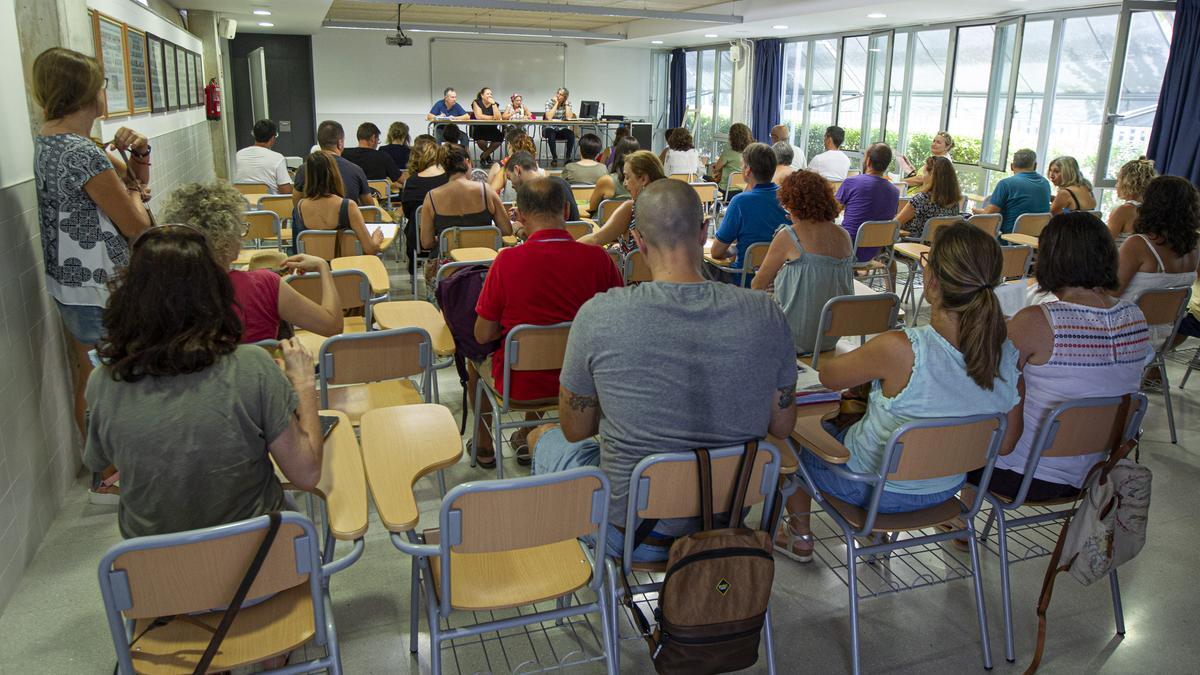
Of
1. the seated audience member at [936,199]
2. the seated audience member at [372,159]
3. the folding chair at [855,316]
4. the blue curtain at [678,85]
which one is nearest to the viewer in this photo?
the folding chair at [855,316]

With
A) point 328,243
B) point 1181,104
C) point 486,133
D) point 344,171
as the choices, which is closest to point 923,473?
point 328,243

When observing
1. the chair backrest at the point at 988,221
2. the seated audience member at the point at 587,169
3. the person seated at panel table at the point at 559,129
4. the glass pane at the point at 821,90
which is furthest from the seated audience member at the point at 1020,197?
the person seated at panel table at the point at 559,129

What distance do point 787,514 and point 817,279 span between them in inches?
47.8

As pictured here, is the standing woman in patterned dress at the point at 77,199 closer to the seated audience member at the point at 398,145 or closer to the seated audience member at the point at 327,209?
the seated audience member at the point at 327,209

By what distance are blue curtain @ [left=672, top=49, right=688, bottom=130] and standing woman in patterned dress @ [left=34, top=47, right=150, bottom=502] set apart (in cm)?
1531

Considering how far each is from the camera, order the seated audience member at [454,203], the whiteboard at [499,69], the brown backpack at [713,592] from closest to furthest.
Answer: the brown backpack at [713,592]
the seated audience member at [454,203]
the whiteboard at [499,69]

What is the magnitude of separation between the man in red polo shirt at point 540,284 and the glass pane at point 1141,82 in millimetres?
6498

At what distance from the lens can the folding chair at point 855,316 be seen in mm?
3238

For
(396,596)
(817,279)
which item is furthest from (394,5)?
(396,596)

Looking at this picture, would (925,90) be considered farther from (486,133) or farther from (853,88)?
(486,133)

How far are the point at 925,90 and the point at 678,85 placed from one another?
763cm

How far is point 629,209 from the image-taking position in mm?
4406

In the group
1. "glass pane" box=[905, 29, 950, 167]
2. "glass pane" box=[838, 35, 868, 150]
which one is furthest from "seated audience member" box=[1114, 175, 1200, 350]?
"glass pane" box=[838, 35, 868, 150]

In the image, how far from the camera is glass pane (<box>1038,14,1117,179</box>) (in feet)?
26.9
